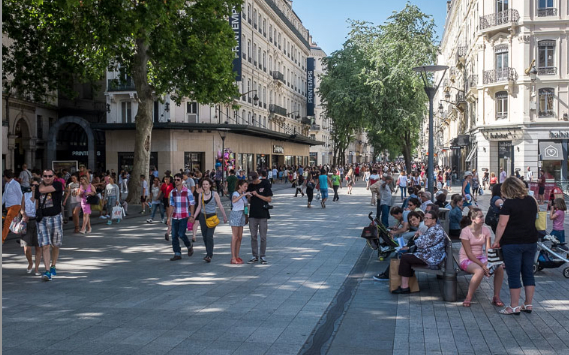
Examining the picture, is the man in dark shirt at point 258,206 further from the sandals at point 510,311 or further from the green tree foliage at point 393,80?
the green tree foliage at point 393,80

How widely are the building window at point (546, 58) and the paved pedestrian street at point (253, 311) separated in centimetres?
2848

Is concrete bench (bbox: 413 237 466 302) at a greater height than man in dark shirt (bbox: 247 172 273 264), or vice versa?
man in dark shirt (bbox: 247 172 273 264)

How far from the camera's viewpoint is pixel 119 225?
18.3 metres

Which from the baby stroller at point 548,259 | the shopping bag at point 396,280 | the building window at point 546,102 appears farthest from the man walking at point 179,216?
the building window at point 546,102

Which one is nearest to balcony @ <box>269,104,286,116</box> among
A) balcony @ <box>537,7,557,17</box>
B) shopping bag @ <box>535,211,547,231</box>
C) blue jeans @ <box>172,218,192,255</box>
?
balcony @ <box>537,7,557,17</box>

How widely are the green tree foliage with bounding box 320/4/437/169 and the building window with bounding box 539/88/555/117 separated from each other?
821cm

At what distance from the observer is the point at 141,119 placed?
25375 millimetres

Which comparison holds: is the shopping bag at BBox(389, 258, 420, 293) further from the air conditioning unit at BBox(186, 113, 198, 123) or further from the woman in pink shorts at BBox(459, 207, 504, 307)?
the air conditioning unit at BBox(186, 113, 198, 123)

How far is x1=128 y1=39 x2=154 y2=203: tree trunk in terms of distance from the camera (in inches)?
960

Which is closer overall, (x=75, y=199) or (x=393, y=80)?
(x=75, y=199)

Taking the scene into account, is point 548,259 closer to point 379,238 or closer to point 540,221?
point 540,221

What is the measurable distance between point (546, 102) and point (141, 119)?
81.9ft

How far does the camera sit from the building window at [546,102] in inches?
1389

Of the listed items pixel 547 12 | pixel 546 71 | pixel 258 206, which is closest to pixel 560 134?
pixel 546 71
